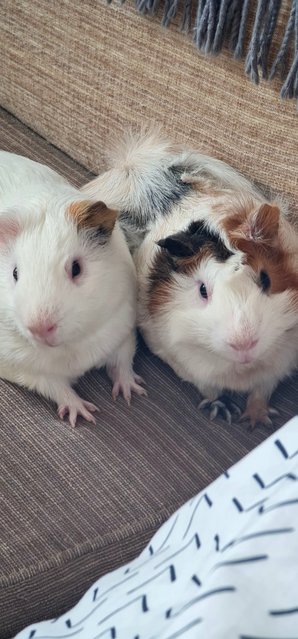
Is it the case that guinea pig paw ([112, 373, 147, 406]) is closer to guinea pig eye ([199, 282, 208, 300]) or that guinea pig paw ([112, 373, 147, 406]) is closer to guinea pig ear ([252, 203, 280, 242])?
guinea pig eye ([199, 282, 208, 300])

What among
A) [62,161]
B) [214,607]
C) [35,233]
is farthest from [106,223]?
[214,607]

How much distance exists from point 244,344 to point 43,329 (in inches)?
10.8

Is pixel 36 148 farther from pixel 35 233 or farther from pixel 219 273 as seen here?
pixel 219 273

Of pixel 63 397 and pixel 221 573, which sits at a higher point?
pixel 221 573

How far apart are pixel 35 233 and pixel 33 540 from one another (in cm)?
43

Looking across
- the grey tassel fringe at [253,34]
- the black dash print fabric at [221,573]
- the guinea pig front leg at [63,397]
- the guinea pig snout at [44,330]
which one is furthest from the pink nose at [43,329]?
the grey tassel fringe at [253,34]

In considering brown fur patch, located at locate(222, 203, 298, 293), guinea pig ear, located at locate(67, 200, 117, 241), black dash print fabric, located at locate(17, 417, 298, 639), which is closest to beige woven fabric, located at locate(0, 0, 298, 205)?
brown fur patch, located at locate(222, 203, 298, 293)

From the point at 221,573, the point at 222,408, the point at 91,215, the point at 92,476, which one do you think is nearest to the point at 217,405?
the point at 222,408

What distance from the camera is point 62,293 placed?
46.1 inches

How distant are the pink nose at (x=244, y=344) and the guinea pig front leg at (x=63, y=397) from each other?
0.89 feet

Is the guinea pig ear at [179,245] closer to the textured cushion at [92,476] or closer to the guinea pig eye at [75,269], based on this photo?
the guinea pig eye at [75,269]

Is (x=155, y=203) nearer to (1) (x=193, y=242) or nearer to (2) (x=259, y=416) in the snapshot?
(1) (x=193, y=242)

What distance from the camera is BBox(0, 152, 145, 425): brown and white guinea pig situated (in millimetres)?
1175

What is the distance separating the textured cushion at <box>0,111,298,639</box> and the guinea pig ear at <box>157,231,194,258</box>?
24 centimetres
